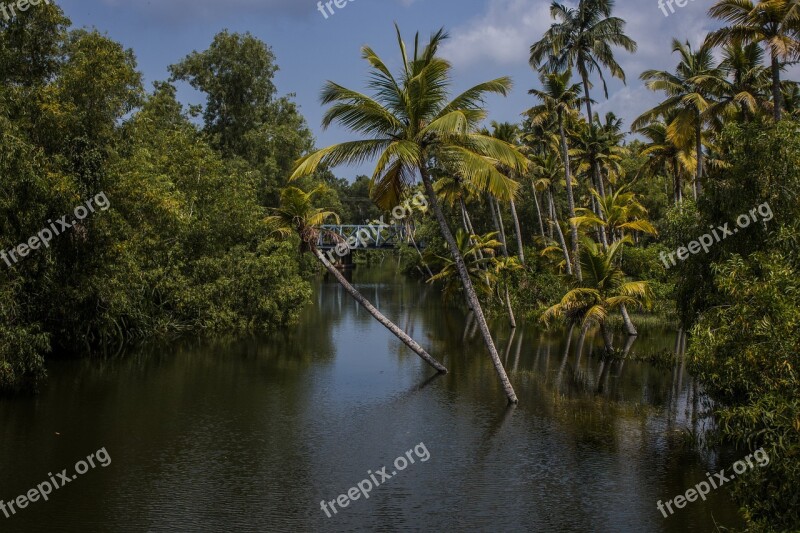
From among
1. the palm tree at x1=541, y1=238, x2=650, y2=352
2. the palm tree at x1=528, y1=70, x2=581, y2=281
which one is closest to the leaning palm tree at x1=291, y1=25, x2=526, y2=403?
the palm tree at x1=541, y1=238, x2=650, y2=352

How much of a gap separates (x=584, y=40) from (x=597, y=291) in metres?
13.7

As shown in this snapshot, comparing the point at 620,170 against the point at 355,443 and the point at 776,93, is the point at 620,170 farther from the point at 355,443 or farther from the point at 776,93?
the point at 355,443

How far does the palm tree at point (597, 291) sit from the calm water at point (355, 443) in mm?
2054

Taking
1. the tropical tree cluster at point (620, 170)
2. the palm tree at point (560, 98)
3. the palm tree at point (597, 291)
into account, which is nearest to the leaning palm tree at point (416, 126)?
the tropical tree cluster at point (620, 170)

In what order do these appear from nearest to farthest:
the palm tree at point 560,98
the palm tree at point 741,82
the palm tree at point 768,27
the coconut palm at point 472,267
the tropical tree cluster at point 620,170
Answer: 1. the tropical tree cluster at point 620,170
2. the palm tree at point 768,27
3. the palm tree at point 741,82
4. the palm tree at point 560,98
5. the coconut palm at point 472,267

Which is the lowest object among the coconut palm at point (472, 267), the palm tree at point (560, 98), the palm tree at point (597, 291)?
the palm tree at point (597, 291)

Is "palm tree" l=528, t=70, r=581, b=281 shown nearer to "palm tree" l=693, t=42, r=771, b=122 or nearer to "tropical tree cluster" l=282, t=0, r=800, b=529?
"tropical tree cluster" l=282, t=0, r=800, b=529

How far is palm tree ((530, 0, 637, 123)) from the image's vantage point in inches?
1268

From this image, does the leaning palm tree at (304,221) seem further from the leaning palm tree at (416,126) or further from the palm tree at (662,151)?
the palm tree at (662,151)

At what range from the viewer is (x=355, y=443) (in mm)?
16984

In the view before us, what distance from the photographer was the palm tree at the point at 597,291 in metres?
24.8

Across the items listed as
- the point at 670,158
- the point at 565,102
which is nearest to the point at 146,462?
the point at 565,102

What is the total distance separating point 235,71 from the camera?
2144 inches

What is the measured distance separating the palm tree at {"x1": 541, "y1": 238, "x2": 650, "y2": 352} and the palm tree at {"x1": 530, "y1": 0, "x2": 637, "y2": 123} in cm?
1143
